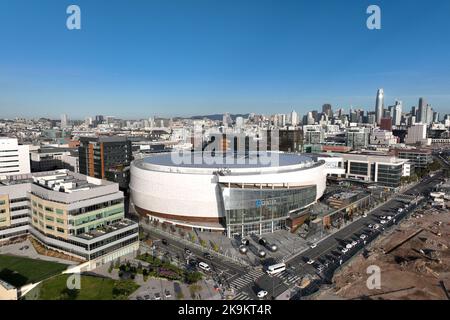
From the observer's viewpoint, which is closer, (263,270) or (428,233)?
(263,270)

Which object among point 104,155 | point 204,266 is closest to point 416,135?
point 104,155

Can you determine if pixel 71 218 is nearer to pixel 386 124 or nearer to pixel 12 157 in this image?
pixel 12 157

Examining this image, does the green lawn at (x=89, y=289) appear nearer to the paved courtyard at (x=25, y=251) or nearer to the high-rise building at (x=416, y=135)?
the paved courtyard at (x=25, y=251)

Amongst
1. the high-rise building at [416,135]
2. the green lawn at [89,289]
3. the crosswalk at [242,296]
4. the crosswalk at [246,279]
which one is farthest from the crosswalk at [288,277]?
the high-rise building at [416,135]

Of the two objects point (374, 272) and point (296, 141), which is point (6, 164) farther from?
point (296, 141)

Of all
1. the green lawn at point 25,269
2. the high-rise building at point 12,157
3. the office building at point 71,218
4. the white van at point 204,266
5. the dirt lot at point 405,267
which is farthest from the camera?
the high-rise building at point 12,157
